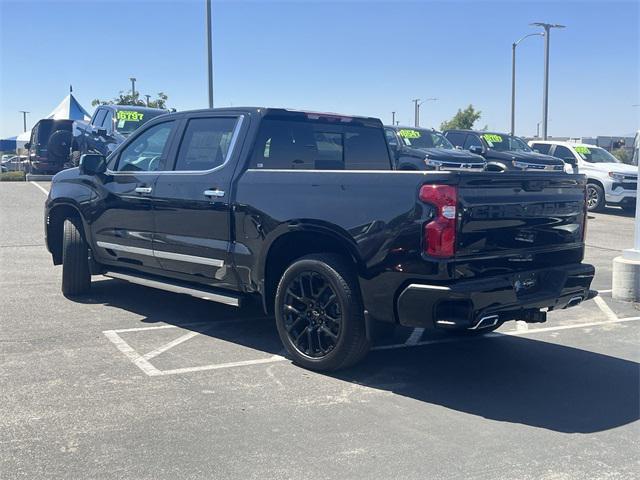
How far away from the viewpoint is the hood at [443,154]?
53.2 ft

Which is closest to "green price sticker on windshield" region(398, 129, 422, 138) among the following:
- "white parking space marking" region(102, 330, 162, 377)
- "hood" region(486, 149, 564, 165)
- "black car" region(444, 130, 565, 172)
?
"black car" region(444, 130, 565, 172)

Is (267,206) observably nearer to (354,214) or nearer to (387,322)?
(354,214)

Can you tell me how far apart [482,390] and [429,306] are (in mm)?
939

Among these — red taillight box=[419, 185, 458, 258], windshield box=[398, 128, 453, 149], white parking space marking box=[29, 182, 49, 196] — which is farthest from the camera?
white parking space marking box=[29, 182, 49, 196]

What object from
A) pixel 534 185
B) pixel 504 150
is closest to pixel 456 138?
pixel 504 150

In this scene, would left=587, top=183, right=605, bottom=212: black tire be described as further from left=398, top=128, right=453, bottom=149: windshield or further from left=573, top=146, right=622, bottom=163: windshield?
left=398, top=128, right=453, bottom=149: windshield

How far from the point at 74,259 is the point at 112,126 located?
31.0ft

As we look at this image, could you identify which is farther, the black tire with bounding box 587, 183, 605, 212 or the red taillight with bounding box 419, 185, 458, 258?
the black tire with bounding box 587, 183, 605, 212

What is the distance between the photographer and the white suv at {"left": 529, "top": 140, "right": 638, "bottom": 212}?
18766 millimetres

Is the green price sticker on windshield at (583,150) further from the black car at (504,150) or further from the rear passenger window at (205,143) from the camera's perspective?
the rear passenger window at (205,143)

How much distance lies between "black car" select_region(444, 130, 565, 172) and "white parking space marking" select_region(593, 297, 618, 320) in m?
11.1

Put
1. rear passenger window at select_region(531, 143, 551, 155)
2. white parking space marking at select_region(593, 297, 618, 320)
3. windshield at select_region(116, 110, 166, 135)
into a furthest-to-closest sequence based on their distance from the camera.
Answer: rear passenger window at select_region(531, 143, 551, 155) < windshield at select_region(116, 110, 166, 135) < white parking space marking at select_region(593, 297, 618, 320)

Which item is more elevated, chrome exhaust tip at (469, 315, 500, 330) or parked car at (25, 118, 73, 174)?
parked car at (25, 118, 73, 174)

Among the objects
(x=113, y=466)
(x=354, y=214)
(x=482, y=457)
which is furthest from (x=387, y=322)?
(x=113, y=466)
